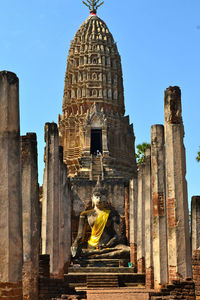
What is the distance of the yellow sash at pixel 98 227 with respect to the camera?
1128 inches

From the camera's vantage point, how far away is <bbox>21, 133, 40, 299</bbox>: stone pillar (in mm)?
12336

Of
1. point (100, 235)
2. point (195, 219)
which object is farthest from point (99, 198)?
point (195, 219)

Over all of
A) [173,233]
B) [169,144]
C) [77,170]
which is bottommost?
[173,233]

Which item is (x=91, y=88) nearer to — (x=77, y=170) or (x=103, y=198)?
(x=77, y=170)

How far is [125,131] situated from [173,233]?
117ft

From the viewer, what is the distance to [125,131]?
156 ft

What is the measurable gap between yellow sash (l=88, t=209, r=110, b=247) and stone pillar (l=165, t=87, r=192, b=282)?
16.5m

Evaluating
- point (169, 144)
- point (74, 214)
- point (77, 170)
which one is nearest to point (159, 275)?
point (169, 144)

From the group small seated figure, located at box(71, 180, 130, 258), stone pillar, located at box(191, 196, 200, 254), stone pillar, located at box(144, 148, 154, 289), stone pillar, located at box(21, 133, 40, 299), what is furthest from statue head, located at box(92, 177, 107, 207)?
stone pillar, located at box(21, 133, 40, 299)

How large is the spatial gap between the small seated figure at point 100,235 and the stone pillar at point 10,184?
18290 millimetres

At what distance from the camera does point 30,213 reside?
12562 mm

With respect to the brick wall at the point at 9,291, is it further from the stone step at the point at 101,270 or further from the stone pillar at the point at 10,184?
the stone step at the point at 101,270

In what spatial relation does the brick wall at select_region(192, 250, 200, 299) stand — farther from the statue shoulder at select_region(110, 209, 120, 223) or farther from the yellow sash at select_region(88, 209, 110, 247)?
the statue shoulder at select_region(110, 209, 120, 223)

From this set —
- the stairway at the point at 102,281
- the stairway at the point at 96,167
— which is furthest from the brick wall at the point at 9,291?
the stairway at the point at 96,167
